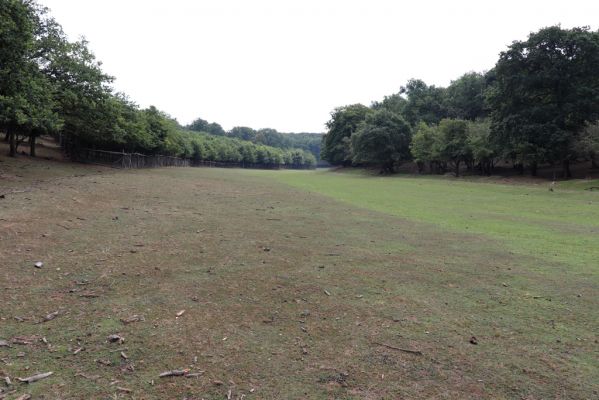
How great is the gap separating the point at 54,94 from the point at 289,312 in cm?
3653

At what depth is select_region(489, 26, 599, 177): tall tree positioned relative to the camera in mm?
39938

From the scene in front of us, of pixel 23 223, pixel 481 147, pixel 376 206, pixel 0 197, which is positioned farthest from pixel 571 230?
pixel 481 147

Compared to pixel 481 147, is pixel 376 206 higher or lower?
lower

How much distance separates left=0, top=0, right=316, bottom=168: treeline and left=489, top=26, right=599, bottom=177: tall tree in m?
41.5

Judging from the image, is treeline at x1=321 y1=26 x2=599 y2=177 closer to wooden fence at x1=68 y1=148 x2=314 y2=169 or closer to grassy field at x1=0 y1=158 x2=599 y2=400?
grassy field at x1=0 y1=158 x2=599 y2=400

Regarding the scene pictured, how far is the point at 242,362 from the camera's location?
4379 mm

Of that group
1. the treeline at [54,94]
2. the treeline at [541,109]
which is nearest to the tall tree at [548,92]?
the treeline at [541,109]

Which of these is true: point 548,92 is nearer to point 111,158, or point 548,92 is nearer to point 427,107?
point 427,107

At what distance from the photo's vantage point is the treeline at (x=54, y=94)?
65.1ft

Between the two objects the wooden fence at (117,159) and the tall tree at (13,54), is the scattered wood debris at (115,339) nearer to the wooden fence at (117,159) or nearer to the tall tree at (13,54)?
the tall tree at (13,54)

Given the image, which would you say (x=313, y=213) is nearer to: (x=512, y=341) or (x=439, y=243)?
(x=439, y=243)

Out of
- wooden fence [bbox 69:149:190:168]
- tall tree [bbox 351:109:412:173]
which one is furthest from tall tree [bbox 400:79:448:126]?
wooden fence [bbox 69:149:190:168]

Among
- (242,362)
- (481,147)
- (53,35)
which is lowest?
(242,362)

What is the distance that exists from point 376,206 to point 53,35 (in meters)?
31.7
